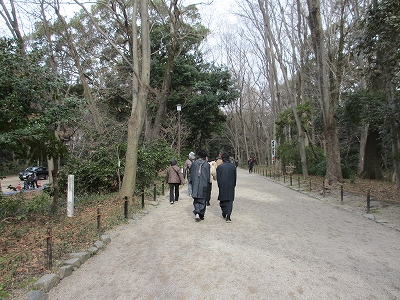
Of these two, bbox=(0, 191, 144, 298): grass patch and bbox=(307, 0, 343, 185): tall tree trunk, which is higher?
bbox=(307, 0, 343, 185): tall tree trunk

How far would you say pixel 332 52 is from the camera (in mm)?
21688

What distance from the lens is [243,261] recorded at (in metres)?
4.46

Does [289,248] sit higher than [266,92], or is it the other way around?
[266,92]

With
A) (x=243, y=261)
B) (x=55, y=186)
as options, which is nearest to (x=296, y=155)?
(x=55, y=186)

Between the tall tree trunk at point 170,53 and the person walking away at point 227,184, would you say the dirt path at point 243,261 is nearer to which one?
the person walking away at point 227,184

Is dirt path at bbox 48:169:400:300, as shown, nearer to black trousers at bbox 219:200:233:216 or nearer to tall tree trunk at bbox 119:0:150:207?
black trousers at bbox 219:200:233:216

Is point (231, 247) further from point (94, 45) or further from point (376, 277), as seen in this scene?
point (94, 45)

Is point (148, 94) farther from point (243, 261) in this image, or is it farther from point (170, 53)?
point (243, 261)

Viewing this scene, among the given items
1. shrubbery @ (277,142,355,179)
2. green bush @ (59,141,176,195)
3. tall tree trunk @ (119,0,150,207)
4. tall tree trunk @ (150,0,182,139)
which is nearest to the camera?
tall tree trunk @ (119,0,150,207)

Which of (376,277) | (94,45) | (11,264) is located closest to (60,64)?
(94,45)

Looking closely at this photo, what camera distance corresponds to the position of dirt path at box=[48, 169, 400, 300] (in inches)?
140

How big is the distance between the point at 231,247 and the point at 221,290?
5.42 feet

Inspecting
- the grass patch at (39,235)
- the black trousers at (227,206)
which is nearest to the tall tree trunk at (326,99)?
the black trousers at (227,206)

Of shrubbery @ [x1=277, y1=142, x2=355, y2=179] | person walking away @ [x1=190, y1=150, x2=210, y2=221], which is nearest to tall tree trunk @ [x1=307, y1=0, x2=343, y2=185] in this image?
shrubbery @ [x1=277, y1=142, x2=355, y2=179]
